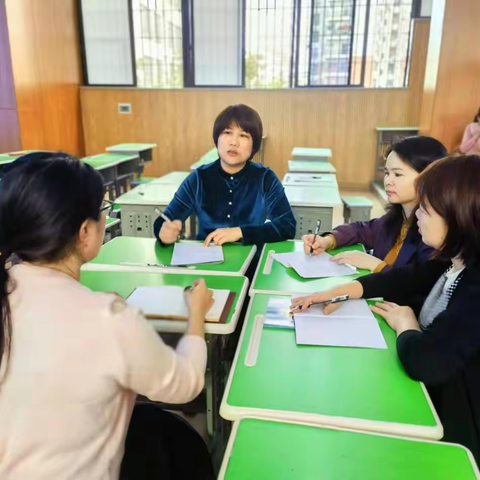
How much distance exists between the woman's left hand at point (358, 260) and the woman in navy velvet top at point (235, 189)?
Answer: 0.37 m

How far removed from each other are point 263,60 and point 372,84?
1.85 metres

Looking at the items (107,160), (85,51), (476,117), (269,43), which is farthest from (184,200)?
(85,51)

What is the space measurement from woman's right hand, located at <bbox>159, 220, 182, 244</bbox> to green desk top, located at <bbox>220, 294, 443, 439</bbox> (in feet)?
2.80

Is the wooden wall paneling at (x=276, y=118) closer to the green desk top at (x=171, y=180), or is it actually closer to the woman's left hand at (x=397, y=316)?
the green desk top at (x=171, y=180)

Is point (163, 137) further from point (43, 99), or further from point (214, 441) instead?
point (214, 441)

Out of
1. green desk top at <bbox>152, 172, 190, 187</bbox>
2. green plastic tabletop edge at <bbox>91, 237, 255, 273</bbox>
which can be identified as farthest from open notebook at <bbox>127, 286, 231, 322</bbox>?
green desk top at <bbox>152, 172, 190, 187</bbox>

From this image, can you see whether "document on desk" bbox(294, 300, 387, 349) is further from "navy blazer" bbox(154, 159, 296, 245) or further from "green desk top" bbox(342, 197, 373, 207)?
"green desk top" bbox(342, 197, 373, 207)

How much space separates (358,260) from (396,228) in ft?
0.86

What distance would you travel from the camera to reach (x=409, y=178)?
158 cm

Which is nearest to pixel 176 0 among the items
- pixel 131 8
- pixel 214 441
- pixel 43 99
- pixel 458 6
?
pixel 131 8

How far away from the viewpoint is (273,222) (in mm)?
1954

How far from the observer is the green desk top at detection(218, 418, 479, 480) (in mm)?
696

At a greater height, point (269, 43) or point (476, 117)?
point (269, 43)

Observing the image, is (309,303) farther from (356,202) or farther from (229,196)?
(356,202)
